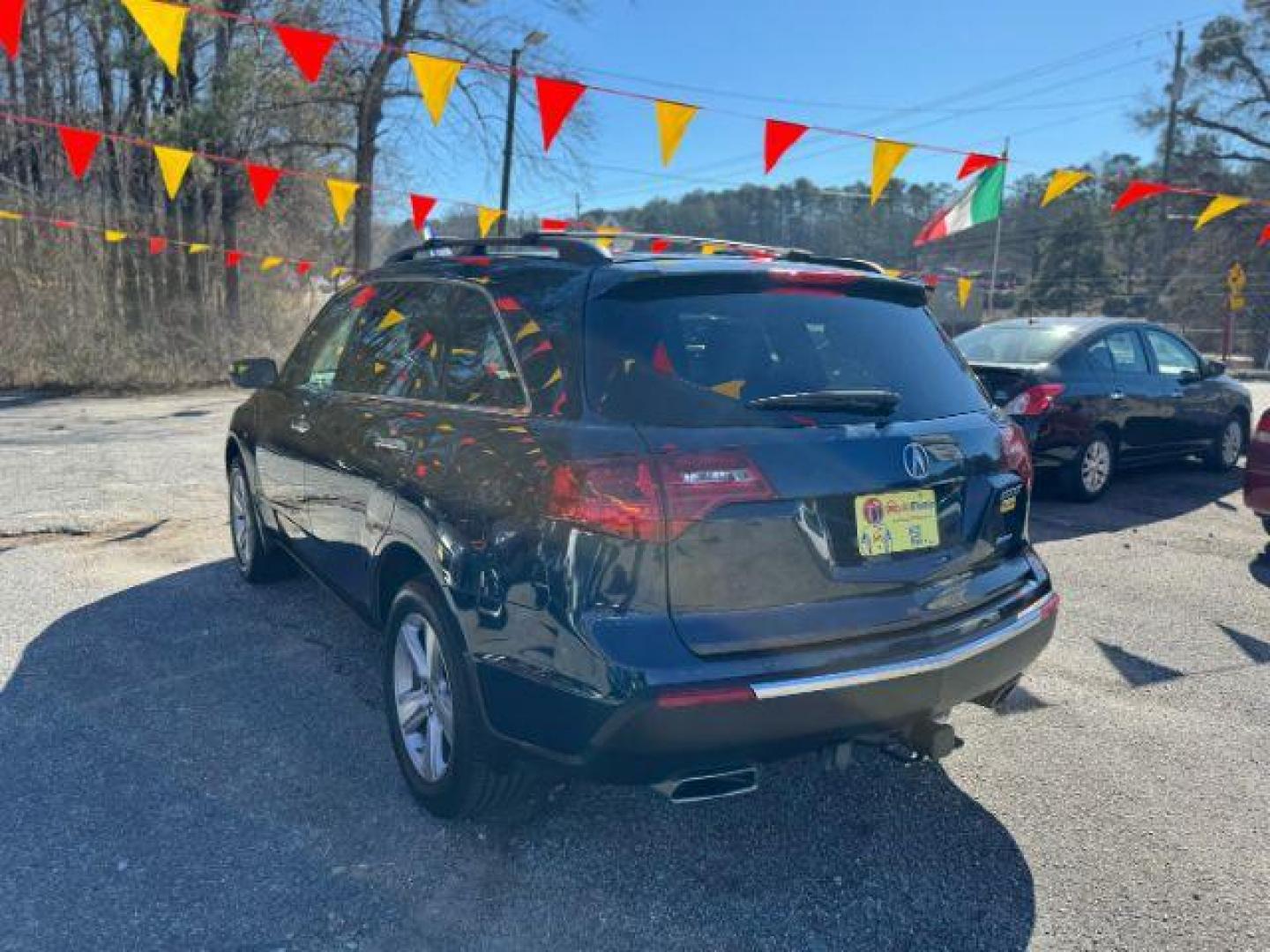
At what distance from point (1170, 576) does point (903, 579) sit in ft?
13.4

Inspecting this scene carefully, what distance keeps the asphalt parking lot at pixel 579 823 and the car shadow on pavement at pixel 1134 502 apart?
83.7 inches

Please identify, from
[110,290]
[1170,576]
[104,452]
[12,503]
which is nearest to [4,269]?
[110,290]

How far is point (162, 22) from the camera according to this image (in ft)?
23.3

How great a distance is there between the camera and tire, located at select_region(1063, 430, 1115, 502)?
747 centimetres

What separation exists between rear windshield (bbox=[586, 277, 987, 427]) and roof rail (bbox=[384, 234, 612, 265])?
0.75 ft

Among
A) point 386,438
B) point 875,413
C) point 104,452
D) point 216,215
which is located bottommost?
point 104,452

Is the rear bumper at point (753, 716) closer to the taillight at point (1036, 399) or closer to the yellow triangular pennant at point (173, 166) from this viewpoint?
the taillight at point (1036, 399)

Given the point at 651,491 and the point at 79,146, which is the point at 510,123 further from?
the point at 651,491

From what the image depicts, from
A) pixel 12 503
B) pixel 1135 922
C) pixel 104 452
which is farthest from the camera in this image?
pixel 104 452

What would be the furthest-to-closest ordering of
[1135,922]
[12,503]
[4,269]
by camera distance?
1. [4,269]
2. [12,503]
3. [1135,922]

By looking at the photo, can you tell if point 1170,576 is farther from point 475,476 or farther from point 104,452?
point 104,452

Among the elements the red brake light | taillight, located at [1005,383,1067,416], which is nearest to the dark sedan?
taillight, located at [1005,383,1067,416]

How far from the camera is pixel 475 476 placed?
264 centimetres

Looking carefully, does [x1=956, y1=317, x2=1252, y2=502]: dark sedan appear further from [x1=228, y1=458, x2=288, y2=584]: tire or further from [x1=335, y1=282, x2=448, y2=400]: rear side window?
[x1=228, y1=458, x2=288, y2=584]: tire
